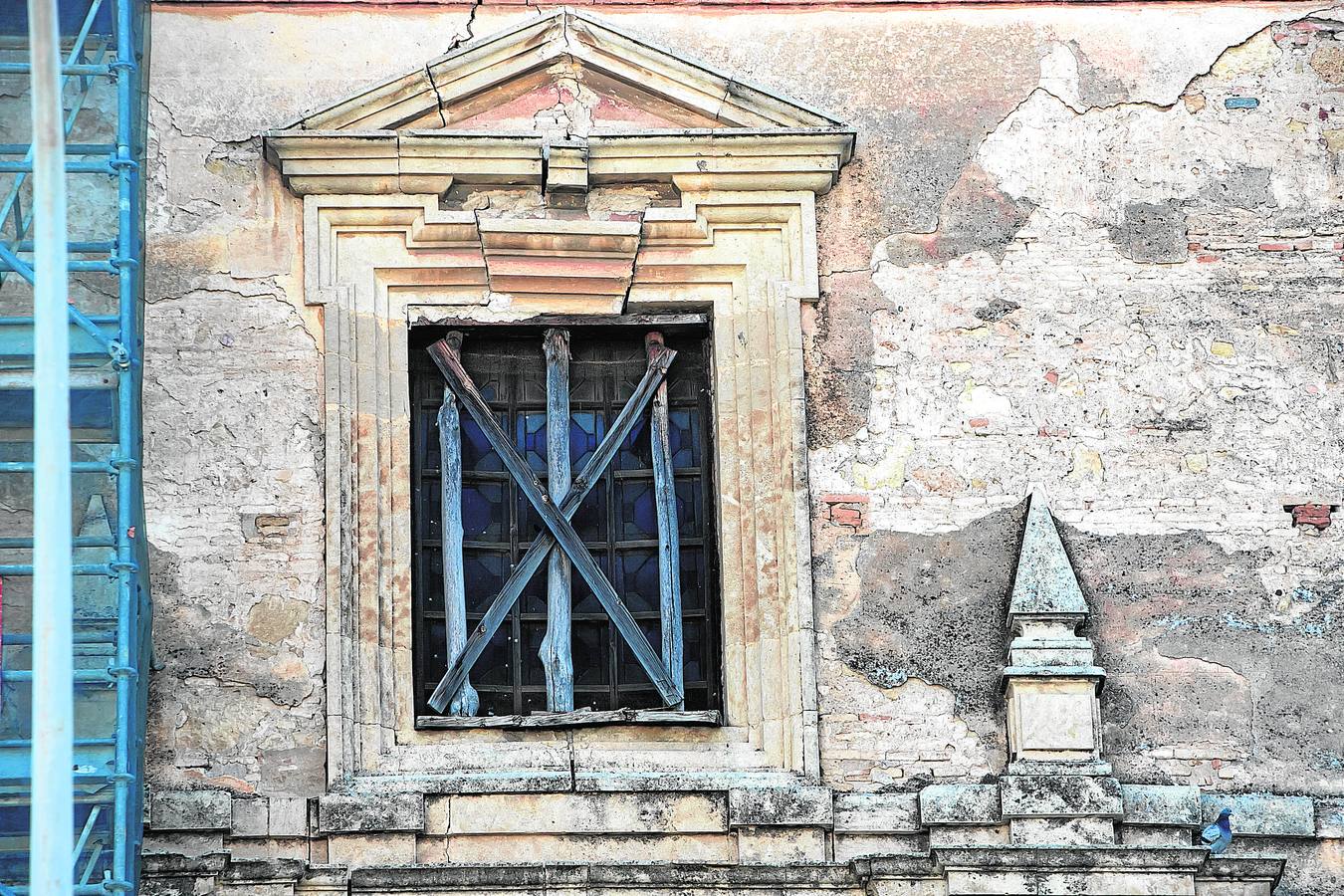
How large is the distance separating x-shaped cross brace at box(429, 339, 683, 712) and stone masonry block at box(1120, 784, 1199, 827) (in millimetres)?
1939

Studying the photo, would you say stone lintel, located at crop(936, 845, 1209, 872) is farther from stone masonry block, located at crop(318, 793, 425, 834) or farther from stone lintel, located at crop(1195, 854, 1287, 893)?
stone masonry block, located at crop(318, 793, 425, 834)

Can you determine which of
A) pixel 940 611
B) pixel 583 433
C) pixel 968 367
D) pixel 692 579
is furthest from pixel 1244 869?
pixel 583 433

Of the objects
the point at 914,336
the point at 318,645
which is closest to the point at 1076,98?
the point at 914,336

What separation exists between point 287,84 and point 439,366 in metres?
1.45

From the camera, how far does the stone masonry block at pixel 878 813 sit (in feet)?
34.1

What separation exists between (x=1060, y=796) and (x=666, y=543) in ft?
6.65

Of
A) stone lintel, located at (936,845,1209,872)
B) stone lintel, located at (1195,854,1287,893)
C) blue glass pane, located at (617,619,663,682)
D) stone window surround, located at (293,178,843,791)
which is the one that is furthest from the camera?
blue glass pane, located at (617,619,663,682)

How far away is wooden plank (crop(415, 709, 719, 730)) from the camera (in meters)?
10.6

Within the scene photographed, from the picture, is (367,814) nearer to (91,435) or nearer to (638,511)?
(638,511)

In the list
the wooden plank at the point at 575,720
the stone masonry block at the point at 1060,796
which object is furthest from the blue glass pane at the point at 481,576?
the stone masonry block at the point at 1060,796

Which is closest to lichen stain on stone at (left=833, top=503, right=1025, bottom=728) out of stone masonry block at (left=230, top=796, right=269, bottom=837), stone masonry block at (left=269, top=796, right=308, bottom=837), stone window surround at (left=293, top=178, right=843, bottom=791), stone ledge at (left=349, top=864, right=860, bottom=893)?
stone window surround at (left=293, top=178, right=843, bottom=791)

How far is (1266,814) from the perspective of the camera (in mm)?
10414

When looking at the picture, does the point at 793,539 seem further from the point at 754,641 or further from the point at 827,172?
the point at 827,172

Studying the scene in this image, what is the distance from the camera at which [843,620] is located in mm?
10758
